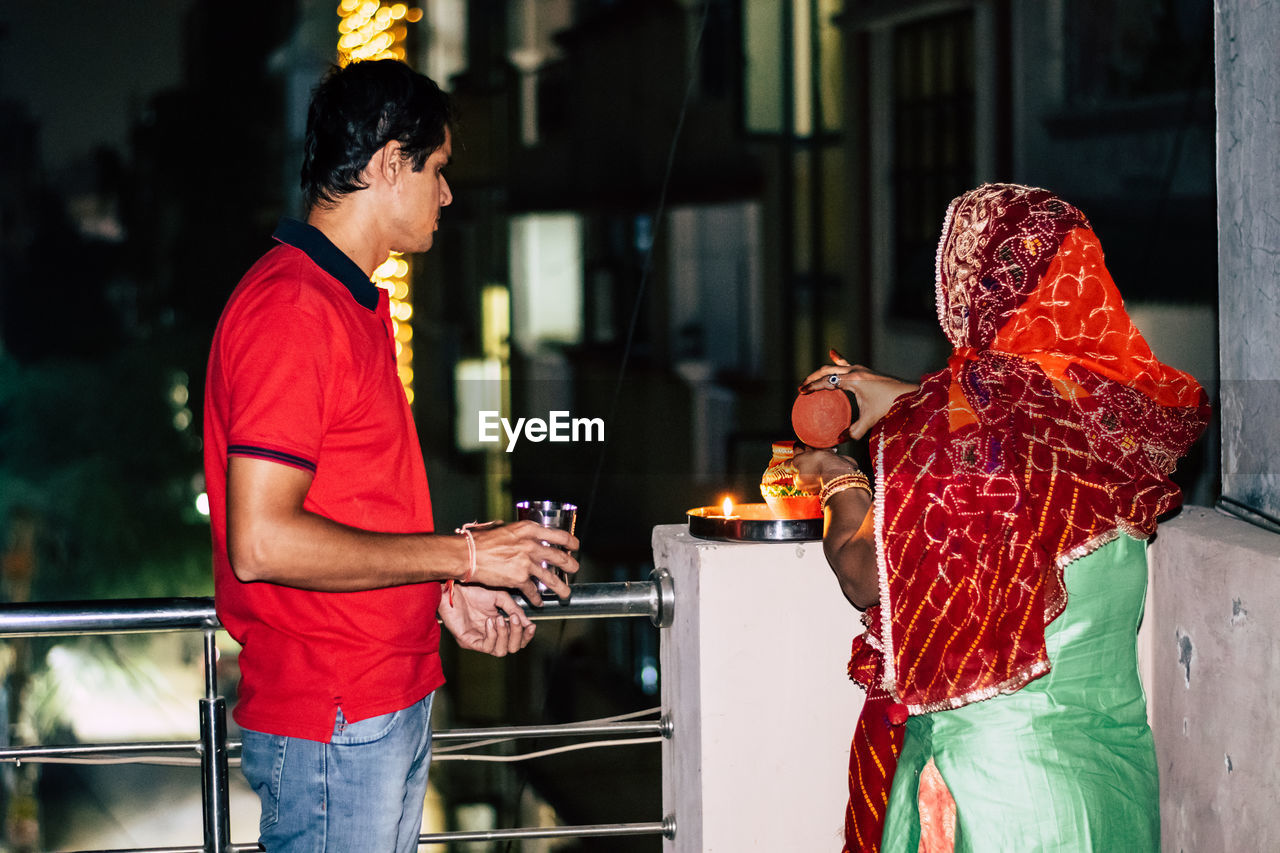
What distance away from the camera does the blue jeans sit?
1.18 metres

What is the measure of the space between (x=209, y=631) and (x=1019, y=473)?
1005 millimetres

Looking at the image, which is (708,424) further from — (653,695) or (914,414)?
(914,414)

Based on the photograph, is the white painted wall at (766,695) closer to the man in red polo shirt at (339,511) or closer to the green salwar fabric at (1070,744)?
the green salwar fabric at (1070,744)

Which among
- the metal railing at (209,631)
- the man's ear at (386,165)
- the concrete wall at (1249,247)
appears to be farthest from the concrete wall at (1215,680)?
the man's ear at (386,165)

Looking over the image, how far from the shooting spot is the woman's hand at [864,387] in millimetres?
1505

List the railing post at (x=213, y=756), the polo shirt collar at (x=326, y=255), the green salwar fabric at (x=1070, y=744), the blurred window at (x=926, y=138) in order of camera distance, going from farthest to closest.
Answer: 1. the blurred window at (x=926, y=138)
2. the railing post at (x=213, y=756)
3. the green salwar fabric at (x=1070, y=744)
4. the polo shirt collar at (x=326, y=255)

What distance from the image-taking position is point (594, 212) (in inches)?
307

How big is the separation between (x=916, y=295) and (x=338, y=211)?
6.35m

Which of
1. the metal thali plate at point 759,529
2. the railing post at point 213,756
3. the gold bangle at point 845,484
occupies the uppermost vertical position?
the gold bangle at point 845,484

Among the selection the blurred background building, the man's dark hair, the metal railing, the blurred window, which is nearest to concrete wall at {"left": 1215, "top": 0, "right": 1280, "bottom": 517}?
the metal railing

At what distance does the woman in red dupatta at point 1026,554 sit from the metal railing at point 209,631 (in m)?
0.35

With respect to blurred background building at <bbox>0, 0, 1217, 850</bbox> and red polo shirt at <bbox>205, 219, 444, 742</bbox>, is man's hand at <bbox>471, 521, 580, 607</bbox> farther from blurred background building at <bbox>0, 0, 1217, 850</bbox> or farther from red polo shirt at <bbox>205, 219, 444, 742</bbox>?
blurred background building at <bbox>0, 0, 1217, 850</bbox>

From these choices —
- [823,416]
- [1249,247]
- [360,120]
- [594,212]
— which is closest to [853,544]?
[823,416]

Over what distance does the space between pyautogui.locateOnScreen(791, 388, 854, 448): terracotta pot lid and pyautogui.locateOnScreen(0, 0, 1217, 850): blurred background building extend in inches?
191
